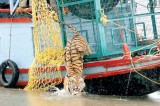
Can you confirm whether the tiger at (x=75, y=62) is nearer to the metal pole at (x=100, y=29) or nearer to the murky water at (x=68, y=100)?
the murky water at (x=68, y=100)

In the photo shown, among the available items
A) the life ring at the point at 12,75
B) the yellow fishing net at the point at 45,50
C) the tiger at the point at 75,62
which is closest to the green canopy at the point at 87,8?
Result: the tiger at the point at 75,62

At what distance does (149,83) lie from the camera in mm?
10391

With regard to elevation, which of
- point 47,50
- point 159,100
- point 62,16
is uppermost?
point 62,16

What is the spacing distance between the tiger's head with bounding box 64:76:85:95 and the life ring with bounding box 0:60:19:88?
206cm

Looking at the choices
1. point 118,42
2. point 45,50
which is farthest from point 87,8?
point 45,50

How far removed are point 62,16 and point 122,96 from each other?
2449mm

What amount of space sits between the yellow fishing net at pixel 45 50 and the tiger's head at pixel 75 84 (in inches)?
26.8

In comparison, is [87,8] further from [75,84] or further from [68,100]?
[68,100]

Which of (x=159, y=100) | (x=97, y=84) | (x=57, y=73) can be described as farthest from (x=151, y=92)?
(x=57, y=73)

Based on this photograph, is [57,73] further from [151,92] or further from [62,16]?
[151,92]

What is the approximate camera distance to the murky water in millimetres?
9453

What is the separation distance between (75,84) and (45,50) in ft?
4.82

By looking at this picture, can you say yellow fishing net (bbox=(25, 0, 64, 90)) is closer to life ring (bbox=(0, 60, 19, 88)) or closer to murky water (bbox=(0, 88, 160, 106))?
murky water (bbox=(0, 88, 160, 106))

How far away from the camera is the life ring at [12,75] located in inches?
483
